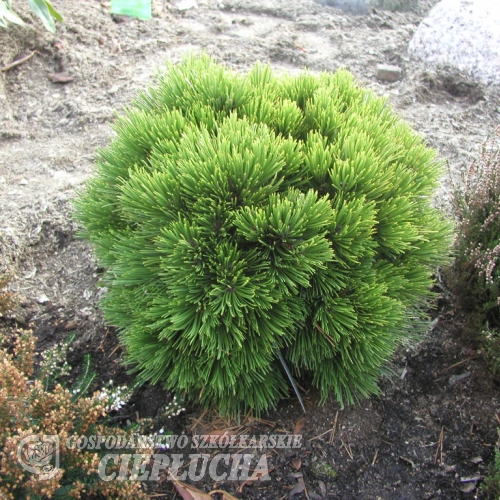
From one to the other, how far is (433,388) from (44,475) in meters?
1.71

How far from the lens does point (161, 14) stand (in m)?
5.17

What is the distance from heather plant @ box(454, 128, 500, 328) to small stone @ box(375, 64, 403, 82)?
213 centimetres

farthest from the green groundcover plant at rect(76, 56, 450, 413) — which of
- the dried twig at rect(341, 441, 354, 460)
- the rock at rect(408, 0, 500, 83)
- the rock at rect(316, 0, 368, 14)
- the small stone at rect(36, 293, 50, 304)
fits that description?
the rock at rect(316, 0, 368, 14)

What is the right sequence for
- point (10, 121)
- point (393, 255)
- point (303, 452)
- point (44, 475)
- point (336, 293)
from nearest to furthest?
point (44, 475) < point (336, 293) < point (393, 255) < point (303, 452) < point (10, 121)

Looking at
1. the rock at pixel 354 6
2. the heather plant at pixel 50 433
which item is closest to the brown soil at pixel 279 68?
the rock at pixel 354 6

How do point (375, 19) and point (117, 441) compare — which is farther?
point (375, 19)

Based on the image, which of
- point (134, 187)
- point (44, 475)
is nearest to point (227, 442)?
point (44, 475)

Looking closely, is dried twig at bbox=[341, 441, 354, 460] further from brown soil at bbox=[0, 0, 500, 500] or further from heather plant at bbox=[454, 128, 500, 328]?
heather plant at bbox=[454, 128, 500, 328]

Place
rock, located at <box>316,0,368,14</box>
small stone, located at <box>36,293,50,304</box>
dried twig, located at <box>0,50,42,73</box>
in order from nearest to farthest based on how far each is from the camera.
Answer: small stone, located at <box>36,293,50,304</box>, dried twig, located at <box>0,50,42,73</box>, rock, located at <box>316,0,368,14</box>

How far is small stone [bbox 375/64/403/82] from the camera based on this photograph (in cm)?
441

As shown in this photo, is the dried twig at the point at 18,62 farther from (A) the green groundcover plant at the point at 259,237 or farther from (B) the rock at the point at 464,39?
(B) the rock at the point at 464,39

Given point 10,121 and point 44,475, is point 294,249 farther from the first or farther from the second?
point 10,121

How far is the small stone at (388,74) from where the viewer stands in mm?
4406

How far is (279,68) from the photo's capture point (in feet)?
15.0
